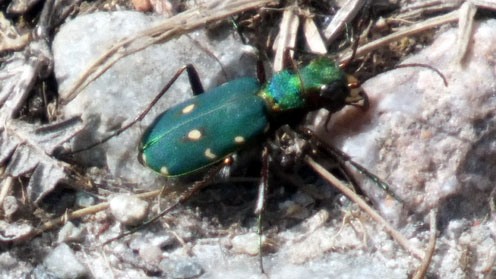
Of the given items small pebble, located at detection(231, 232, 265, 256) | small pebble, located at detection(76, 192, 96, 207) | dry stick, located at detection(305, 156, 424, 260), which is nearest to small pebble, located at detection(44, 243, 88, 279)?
small pebble, located at detection(76, 192, 96, 207)

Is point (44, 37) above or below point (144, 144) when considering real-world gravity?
above

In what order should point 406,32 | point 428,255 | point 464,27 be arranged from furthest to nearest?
point 406,32 < point 464,27 < point 428,255

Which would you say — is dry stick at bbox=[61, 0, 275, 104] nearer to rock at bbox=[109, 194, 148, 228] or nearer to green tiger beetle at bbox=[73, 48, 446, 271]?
green tiger beetle at bbox=[73, 48, 446, 271]

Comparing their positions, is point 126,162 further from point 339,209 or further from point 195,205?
point 339,209

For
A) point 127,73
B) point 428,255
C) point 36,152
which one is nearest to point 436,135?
point 428,255

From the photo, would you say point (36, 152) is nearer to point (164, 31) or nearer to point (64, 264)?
point (64, 264)

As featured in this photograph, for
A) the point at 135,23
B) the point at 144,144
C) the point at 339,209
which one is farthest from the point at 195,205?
the point at 135,23

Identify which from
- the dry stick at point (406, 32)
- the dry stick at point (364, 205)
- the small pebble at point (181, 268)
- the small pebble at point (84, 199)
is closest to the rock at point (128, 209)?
the small pebble at point (84, 199)
